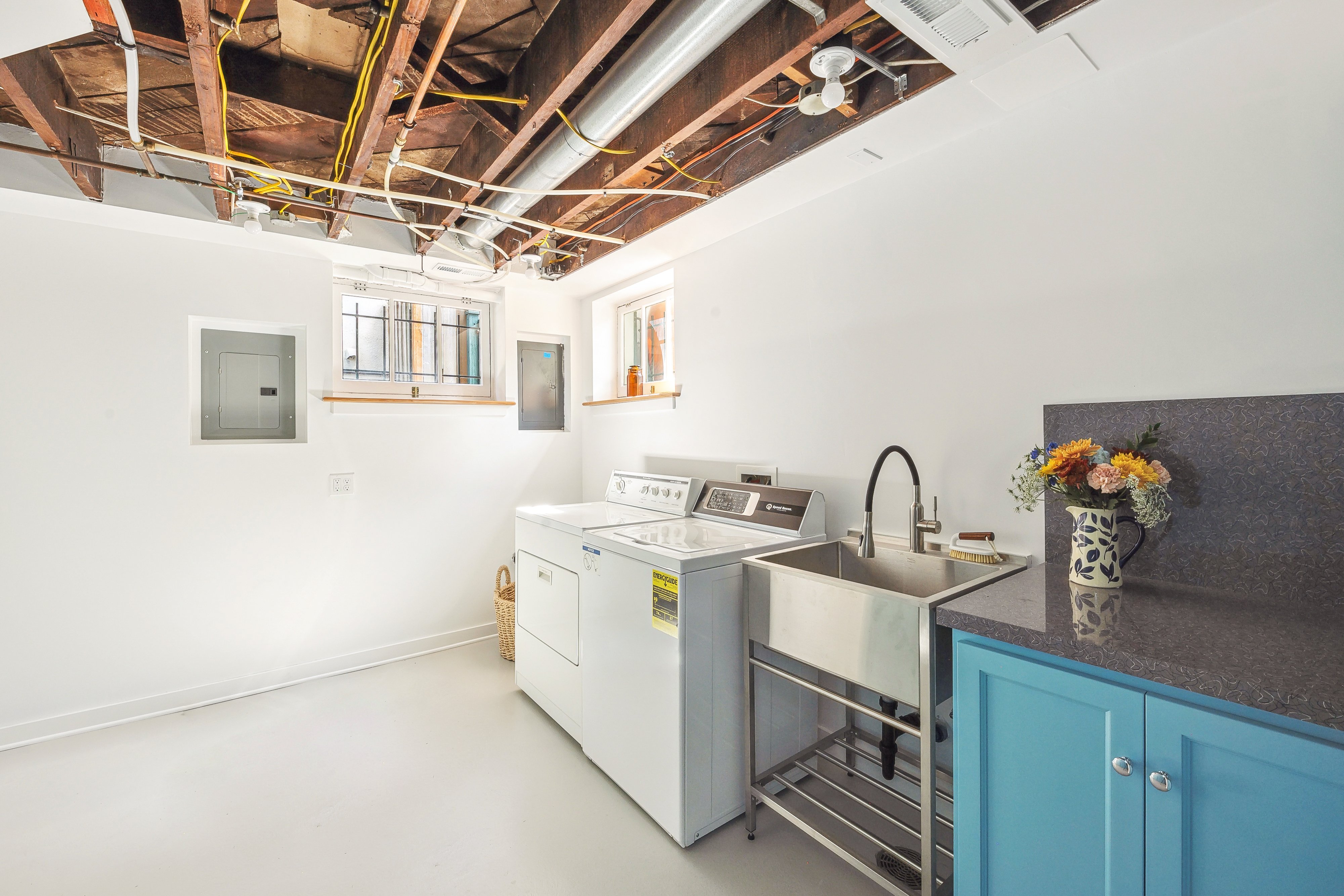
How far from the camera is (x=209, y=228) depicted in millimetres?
2596

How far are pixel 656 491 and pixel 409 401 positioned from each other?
1.57 m

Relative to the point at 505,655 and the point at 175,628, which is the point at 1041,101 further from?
the point at 175,628

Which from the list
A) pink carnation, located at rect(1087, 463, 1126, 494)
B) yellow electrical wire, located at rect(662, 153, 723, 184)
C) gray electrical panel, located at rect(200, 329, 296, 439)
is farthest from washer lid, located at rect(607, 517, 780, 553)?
gray electrical panel, located at rect(200, 329, 296, 439)

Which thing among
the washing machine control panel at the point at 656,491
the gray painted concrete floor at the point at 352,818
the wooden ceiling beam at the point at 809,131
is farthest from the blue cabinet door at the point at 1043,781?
the washing machine control panel at the point at 656,491

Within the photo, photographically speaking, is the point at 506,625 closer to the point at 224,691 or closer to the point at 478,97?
the point at 224,691

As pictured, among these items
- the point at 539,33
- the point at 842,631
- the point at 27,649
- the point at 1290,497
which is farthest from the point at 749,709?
the point at 27,649

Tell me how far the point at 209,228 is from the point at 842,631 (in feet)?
10.3

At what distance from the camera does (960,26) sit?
130 cm

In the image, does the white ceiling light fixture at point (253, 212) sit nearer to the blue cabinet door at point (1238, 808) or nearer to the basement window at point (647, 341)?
the basement window at point (647, 341)

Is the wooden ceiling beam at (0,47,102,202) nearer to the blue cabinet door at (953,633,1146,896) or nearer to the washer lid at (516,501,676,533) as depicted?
the washer lid at (516,501,676,533)

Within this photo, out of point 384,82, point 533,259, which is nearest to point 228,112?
point 384,82

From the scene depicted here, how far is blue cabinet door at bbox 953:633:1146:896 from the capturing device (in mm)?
1005

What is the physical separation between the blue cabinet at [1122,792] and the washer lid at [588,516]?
4.94 ft

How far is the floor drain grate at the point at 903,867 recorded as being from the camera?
5.13 feet
